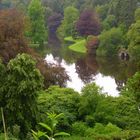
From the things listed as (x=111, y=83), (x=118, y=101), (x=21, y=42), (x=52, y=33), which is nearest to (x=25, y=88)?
(x=118, y=101)

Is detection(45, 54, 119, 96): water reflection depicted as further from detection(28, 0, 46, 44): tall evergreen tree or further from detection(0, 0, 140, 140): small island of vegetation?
detection(28, 0, 46, 44): tall evergreen tree

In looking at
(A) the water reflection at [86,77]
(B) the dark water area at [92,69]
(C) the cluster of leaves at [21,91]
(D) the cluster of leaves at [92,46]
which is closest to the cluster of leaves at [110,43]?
(D) the cluster of leaves at [92,46]

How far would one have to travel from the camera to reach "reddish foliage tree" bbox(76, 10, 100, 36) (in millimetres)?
70438

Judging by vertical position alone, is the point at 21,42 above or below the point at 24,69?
above

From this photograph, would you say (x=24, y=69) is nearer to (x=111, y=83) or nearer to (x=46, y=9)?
(x=111, y=83)

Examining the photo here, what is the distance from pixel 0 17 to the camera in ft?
91.8

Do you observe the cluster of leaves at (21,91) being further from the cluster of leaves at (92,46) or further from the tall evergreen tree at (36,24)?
the tall evergreen tree at (36,24)

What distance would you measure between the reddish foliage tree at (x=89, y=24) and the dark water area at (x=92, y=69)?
7648mm

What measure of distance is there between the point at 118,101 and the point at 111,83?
56.3 feet

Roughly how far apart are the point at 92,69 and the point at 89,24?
25748 mm

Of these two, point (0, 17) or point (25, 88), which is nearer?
point (25, 88)

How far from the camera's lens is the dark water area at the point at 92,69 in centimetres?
3670

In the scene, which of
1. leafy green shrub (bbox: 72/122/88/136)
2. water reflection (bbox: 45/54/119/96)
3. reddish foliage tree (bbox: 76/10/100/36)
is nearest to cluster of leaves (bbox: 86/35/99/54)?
water reflection (bbox: 45/54/119/96)

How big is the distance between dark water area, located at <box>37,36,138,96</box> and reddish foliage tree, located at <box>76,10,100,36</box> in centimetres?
765
